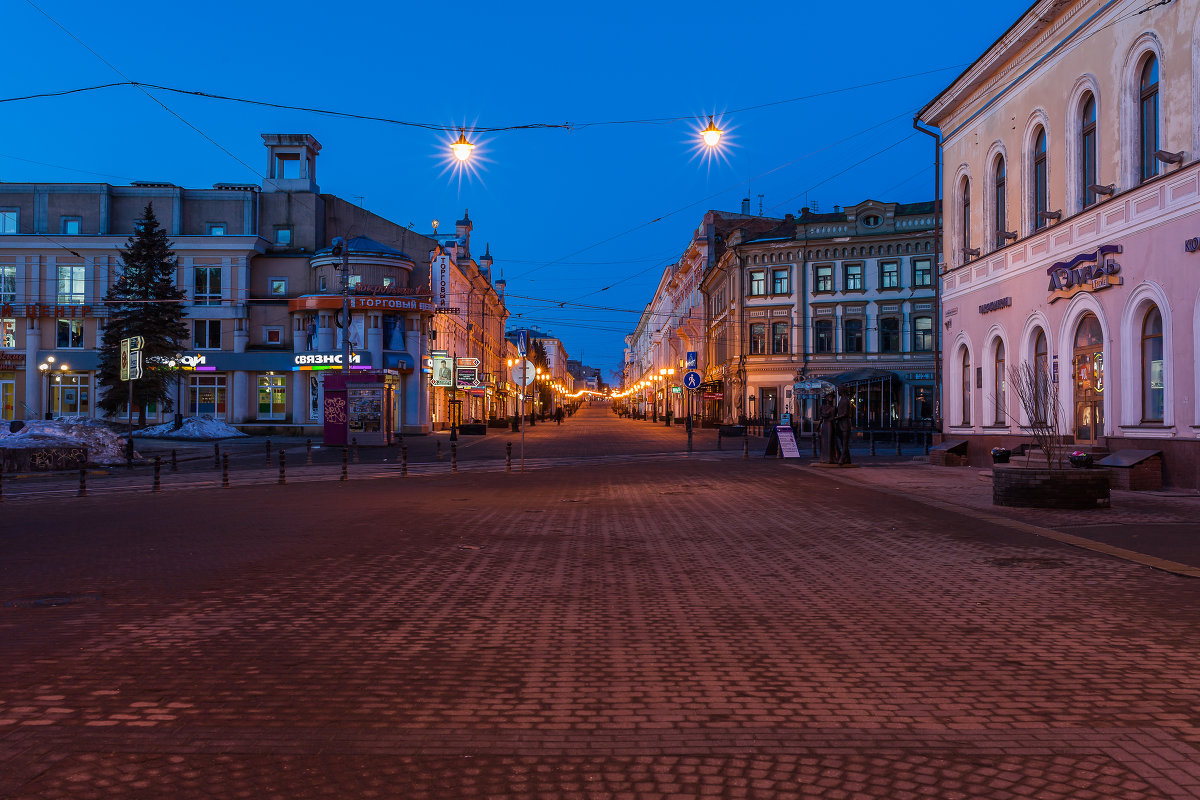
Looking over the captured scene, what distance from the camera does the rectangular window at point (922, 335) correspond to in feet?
182

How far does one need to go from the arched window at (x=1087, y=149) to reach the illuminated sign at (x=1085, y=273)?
4.83ft

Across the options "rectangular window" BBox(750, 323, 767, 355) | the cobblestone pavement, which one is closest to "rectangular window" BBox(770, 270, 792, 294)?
"rectangular window" BBox(750, 323, 767, 355)

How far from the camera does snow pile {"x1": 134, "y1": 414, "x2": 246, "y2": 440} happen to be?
43906 millimetres

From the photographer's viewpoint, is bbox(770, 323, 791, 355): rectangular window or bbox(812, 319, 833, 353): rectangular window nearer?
bbox(812, 319, 833, 353): rectangular window

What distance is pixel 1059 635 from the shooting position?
6.31 m

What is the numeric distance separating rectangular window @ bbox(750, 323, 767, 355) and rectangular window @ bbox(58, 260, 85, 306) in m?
41.2

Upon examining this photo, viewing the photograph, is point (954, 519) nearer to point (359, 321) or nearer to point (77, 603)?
point (77, 603)

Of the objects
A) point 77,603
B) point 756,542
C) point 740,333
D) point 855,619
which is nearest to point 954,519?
point 756,542

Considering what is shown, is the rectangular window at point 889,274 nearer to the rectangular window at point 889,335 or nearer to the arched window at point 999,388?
the rectangular window at point 889,335

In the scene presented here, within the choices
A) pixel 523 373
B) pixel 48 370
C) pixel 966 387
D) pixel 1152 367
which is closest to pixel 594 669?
pixel 1152 367

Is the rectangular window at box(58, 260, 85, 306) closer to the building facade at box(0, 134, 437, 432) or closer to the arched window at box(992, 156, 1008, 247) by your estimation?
the building facade at box(0, 134, 437, 432)

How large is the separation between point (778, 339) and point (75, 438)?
42619 mm

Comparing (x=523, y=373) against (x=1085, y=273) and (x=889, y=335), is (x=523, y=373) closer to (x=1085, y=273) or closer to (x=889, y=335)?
(x=1085, y=273)

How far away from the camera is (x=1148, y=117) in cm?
1833
